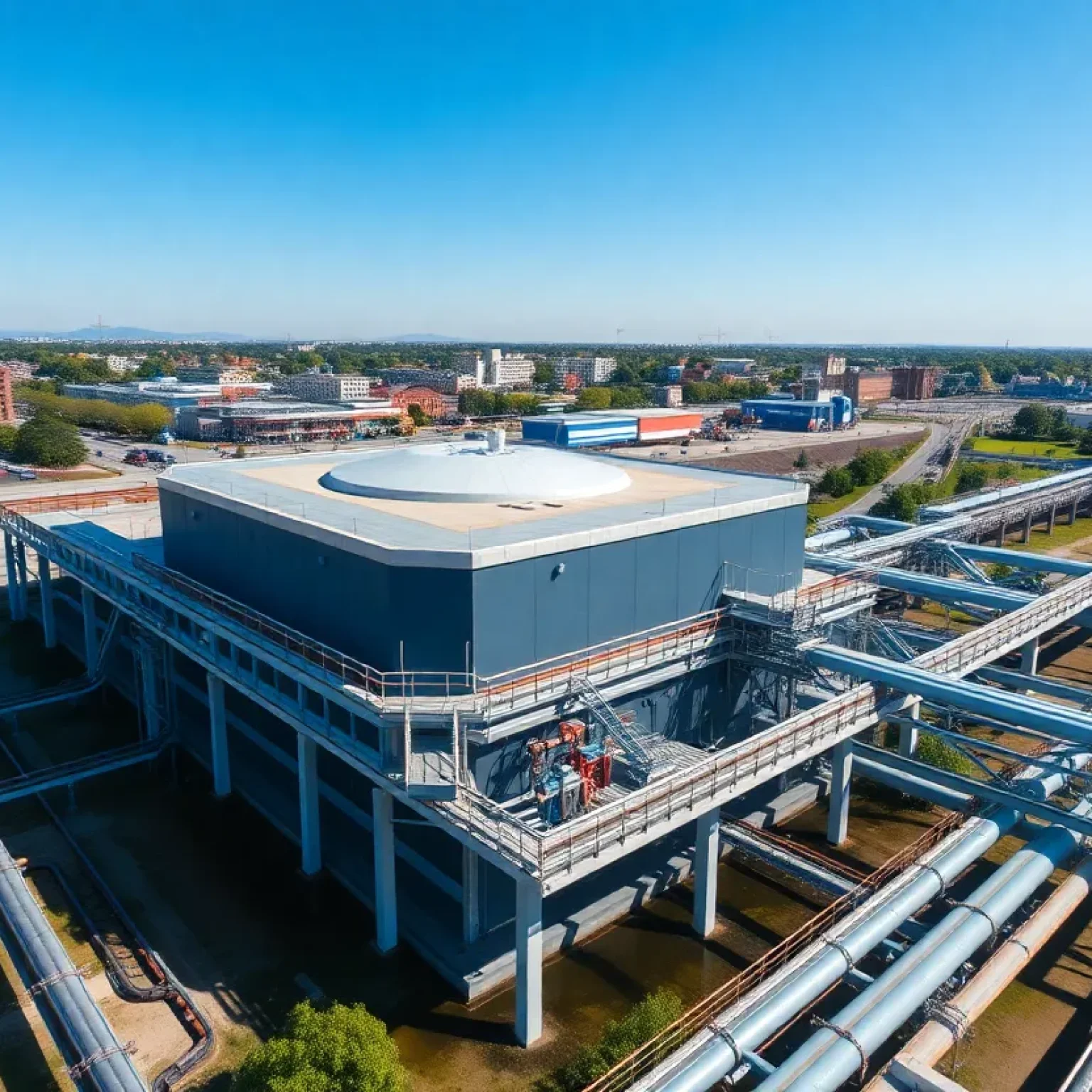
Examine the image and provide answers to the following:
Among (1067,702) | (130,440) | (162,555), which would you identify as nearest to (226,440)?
(130,440)

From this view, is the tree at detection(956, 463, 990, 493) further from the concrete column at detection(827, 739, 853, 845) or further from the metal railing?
the metal railing

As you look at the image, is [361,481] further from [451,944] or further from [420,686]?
[451,944]

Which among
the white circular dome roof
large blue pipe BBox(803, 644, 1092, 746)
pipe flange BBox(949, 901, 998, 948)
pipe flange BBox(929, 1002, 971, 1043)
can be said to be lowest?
pipe flange BBox(929, 1002, 971, 1043)

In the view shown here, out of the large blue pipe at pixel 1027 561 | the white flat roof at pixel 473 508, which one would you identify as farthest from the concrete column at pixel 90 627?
the large blue pipe at pixel 1027 561

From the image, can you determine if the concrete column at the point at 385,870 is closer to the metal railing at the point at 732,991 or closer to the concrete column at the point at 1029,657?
the metal railing at the point at 732,991

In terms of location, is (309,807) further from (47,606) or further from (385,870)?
(47,606)

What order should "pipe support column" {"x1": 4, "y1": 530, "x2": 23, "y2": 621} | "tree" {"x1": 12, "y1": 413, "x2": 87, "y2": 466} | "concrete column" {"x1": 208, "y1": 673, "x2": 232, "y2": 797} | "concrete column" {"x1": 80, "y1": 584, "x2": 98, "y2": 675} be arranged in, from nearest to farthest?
"concrete column" {"x1": 208, "y1": 673, "x2": 232, "y2": 797} < "concrete column" {"x1": 80, "y1": 584, "x2": 98, "y2": 675} < "pipe support column" {"x1": 4, "y1": 530, "x2": 23, "y2": 621} < "tree" {"x1": 12, "y1": 413, "x2": 87, "y2": 466}

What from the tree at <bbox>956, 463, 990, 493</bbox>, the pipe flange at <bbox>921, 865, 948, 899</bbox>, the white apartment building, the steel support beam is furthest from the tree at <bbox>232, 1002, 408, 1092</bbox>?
the white apartment building
